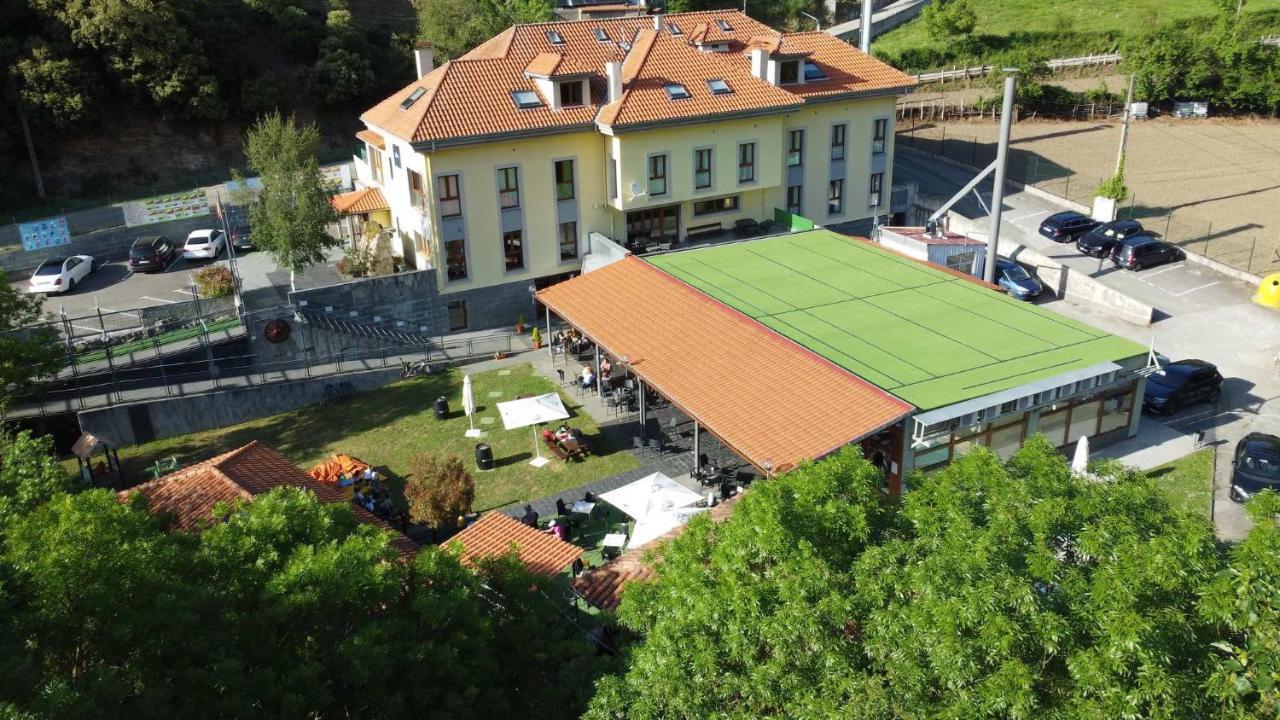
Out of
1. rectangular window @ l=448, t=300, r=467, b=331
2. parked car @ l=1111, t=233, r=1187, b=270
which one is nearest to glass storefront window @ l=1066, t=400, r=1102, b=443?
parked car @ l=1111, t=233, r=1187, b=270

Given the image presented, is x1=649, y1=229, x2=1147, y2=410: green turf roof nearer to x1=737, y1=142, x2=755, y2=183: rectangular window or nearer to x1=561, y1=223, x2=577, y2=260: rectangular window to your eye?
x1=737, y1=142, x2=755, y2=183: rectangular window

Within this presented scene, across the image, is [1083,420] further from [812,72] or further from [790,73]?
[812,72]

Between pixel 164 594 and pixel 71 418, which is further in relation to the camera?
pixel 71 418

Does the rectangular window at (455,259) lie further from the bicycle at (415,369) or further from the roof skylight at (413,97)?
the roof skylight at (413,97)

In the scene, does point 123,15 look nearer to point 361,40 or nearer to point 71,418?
point 361,40

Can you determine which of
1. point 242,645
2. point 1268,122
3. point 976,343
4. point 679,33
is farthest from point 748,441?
point 1268,122

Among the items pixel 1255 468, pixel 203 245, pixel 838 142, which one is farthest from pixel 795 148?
pixel 203 245
